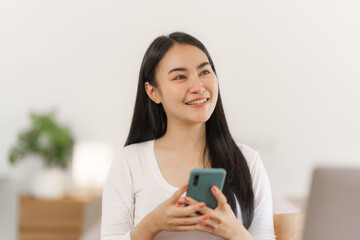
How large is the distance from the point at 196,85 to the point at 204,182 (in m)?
0.40

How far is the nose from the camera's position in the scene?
1550 mm

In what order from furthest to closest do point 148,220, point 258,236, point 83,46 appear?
point 83,46 < point 258,236 < point 148,220

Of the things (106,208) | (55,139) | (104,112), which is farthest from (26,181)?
(106,208)

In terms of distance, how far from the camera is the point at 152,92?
5.67 feet

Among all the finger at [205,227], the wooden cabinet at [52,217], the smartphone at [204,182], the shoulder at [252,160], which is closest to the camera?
the smartphone at [204,182]

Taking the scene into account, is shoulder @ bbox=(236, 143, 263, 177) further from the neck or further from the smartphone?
the smartphone

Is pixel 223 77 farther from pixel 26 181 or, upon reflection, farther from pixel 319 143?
pixel 26 181

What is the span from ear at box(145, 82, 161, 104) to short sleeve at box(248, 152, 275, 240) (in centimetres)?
38

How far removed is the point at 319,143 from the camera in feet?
13.1

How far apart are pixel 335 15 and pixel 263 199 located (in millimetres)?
2705

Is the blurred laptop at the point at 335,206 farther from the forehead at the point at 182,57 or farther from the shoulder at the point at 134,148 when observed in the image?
the shoulder at the point at 134,148

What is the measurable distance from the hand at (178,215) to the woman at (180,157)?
133 mm

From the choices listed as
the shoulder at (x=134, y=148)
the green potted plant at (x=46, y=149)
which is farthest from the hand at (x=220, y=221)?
the green potted plant at (x=46, y=149)

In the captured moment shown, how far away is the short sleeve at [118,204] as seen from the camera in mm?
1562
